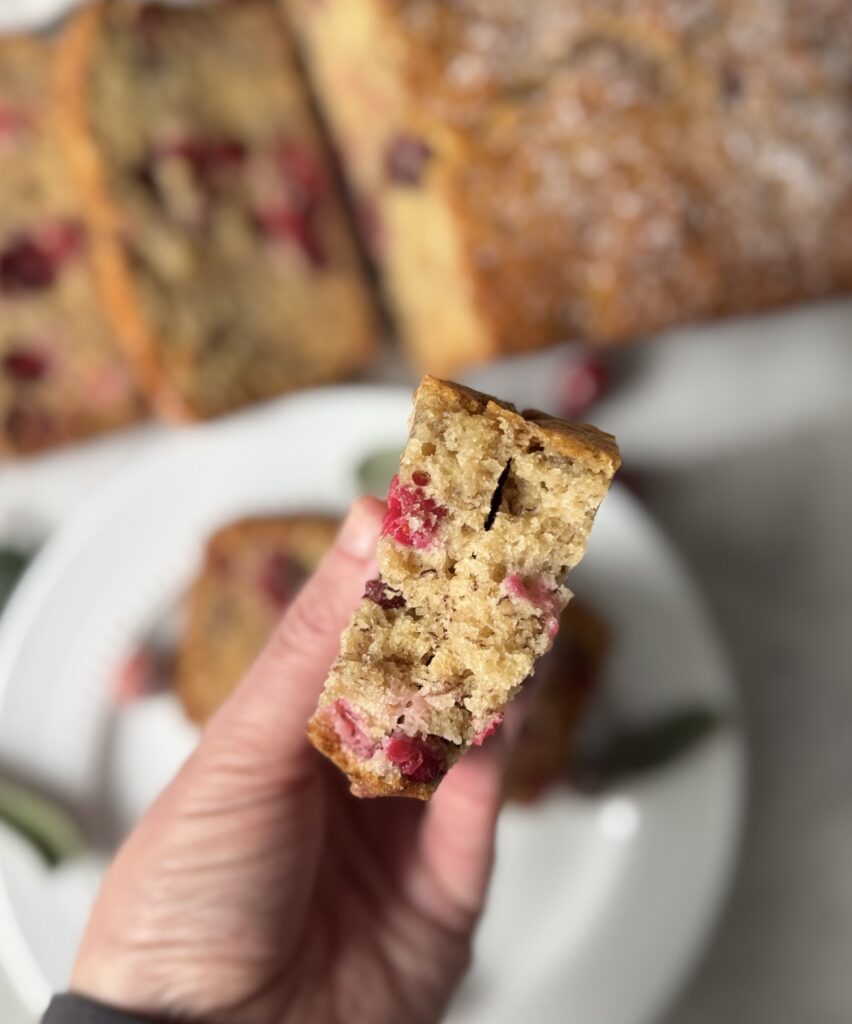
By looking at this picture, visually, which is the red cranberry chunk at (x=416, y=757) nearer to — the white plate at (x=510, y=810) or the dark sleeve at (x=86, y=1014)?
the dark sleeve at (x=86, y=1014)

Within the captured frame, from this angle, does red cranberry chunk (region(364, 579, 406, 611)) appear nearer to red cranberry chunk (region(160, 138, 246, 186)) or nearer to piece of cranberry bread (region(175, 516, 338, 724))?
piece of cranberry bread (region(175, 516, 338, 724))

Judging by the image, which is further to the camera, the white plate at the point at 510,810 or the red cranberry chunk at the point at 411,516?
the white plate at the point at 510,810

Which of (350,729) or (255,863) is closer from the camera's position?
(350,729)

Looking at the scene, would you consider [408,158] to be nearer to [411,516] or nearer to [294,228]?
[294,228]

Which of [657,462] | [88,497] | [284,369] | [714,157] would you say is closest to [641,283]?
[714,157]

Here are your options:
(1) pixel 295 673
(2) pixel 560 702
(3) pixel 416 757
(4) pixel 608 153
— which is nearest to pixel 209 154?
(4) pixel 608 153

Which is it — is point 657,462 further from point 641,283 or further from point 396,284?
point 396,284

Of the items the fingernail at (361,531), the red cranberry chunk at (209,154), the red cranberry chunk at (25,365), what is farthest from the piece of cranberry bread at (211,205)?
the fingernail at (361,531)
